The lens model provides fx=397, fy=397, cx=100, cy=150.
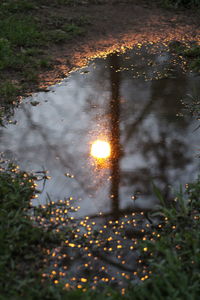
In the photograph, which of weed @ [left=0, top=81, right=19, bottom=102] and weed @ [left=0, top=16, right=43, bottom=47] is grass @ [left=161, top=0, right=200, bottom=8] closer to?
weed @ [left=0, top=16, right=43, bottom=47]

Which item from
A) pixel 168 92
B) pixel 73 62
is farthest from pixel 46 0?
pixel 168 92

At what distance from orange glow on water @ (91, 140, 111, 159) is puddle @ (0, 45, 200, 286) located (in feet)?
0.15

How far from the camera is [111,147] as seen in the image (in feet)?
13.0

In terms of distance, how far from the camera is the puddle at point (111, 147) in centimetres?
290

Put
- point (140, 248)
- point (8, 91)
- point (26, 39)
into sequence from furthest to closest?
point (26, 39) → point (8, 91) → point (140, 248)

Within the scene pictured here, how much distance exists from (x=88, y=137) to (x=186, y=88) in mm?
1697

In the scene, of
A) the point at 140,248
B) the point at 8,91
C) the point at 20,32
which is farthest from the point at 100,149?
the point at 20,32

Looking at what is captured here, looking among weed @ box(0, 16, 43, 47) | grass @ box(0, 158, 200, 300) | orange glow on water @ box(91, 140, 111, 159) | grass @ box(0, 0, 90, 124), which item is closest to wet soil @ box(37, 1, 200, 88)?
grass @ box(0, 0, 90, 124)

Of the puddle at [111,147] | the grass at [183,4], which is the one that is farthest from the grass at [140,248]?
the grass at [183,4]

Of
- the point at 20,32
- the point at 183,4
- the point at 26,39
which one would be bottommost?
the point at 26,39

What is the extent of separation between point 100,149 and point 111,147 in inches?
4.5

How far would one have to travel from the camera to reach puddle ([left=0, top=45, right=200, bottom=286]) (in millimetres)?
2904

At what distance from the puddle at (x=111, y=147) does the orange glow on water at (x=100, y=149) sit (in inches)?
1.8

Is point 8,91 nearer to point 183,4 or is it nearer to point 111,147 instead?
point 111,147
